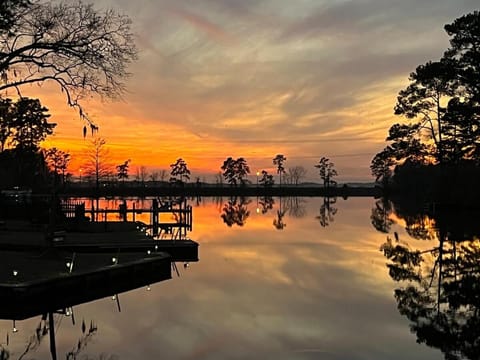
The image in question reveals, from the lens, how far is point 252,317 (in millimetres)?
12000

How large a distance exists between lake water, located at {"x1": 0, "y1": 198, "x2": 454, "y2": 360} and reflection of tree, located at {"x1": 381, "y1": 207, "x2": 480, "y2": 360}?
34 centimetres

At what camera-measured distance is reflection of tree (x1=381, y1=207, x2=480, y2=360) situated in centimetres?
999

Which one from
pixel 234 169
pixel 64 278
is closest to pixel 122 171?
pixel 234 169

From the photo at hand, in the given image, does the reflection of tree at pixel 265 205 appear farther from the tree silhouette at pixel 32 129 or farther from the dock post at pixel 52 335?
the dock post at pixel 52 335

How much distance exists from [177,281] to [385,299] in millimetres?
6311

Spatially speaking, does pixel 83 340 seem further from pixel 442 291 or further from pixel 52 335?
pixel 442 291

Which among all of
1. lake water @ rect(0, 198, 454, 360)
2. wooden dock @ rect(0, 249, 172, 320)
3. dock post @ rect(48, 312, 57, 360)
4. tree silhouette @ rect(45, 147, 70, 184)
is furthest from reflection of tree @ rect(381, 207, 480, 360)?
tree silhouette @ rect(45, 147, 70, 184)

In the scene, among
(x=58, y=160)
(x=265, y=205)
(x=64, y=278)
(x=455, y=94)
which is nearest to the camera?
(x=64, y=278)

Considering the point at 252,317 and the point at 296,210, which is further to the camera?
the point at 296,210

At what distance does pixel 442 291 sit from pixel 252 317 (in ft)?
17.6

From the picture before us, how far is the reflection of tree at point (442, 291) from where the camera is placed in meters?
9.99

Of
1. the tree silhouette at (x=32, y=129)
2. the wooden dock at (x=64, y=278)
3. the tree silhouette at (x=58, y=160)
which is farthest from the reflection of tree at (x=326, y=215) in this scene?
the tree silhouette at (x=58, y=160)

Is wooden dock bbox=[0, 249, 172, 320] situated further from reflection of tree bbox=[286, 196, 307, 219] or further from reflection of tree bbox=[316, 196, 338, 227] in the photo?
reflection of tree bbox=[286, 196, 307, 219]

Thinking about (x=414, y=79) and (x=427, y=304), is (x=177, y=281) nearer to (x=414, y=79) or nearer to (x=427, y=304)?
(x=427, y=304)
